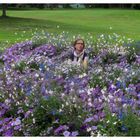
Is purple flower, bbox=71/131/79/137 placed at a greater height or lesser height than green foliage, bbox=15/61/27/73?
greater

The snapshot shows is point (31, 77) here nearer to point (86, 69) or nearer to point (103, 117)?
point (86, 69)

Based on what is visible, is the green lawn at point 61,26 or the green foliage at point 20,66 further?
the green lawn at point 61,26

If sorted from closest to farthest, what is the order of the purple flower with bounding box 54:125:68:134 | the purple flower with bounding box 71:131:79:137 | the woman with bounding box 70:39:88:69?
the purple flower with bounding box 71:131:79:137
the purple flower with bounding box 54:125:68:134
the woman with bounding box 70:39:88:69

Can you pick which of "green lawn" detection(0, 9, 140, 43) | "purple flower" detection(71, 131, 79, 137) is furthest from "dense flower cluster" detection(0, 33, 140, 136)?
"green lawn" detection(0, 9, 140, 43)

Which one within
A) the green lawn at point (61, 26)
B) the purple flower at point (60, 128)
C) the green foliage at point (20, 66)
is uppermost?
the purple flower at point (60, 128)

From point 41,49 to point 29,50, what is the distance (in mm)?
600

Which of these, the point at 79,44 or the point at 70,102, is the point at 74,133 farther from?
the point at 79,44

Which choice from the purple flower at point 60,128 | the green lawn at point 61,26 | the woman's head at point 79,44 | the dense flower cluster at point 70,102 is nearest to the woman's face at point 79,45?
the woman's head at point 79,44

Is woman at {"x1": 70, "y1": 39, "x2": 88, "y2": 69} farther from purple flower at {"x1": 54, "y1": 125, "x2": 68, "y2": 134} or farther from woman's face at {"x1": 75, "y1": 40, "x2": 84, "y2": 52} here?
purple flower at {"x1": 54, "y1": 125, "x2": 68, "y2": 134}

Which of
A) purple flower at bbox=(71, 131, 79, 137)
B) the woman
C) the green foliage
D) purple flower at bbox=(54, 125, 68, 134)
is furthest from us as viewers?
the green foliage

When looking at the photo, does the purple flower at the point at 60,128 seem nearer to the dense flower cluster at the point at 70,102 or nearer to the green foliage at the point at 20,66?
the dense flower cluster at the point at 70,102

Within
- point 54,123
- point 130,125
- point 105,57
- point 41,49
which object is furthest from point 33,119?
point 41,49

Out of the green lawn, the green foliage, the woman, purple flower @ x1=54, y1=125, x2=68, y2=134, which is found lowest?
the green lawn

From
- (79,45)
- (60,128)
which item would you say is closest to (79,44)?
(79,45)
